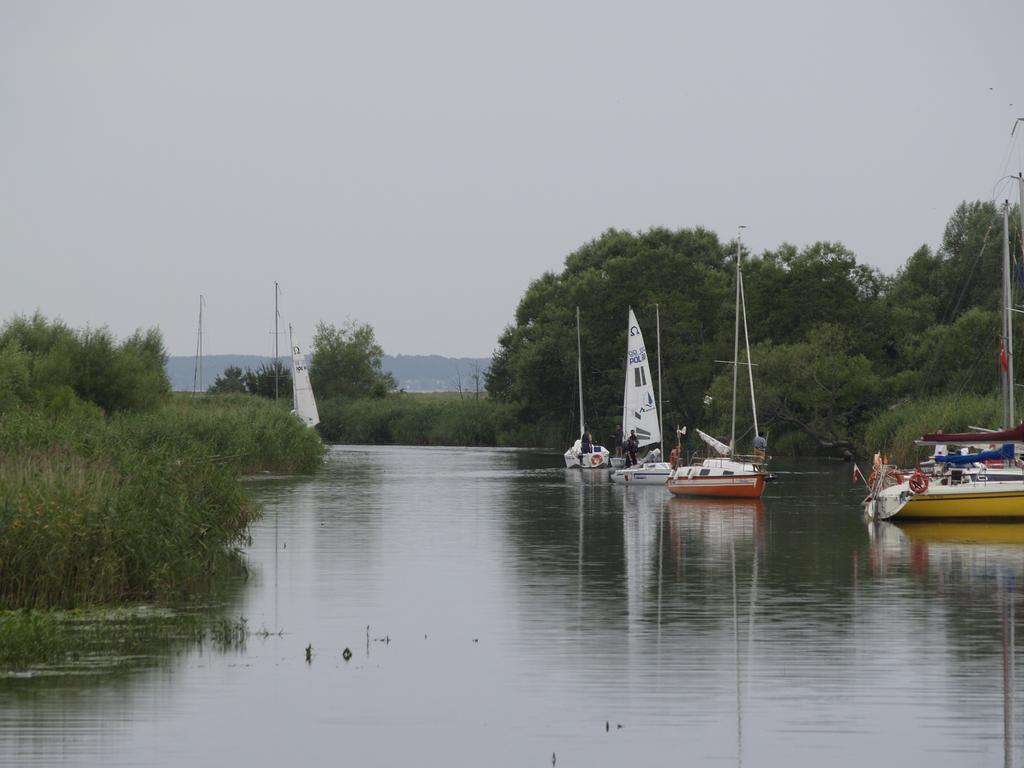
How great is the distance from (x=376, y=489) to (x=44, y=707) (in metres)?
43.9

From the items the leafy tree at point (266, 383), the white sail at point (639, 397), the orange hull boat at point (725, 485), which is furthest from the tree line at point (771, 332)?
the orange hull boat at point (725, 485)

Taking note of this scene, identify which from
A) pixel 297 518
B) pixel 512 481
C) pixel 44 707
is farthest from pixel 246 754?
pixel 512 481

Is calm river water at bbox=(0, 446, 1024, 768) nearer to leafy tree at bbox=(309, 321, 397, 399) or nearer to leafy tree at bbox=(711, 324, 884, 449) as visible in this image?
leafy tree at bbox=(711, 324, 884, 449)

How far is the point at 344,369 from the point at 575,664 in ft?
459

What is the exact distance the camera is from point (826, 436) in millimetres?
88625

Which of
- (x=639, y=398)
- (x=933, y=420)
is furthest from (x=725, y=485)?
(x=639, y=398)

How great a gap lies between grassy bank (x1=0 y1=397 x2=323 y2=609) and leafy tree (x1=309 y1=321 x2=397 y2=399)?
123m

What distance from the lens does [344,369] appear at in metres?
158

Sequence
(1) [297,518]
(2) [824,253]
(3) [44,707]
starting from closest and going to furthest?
(3) [44,707]
(1) [297,518]
(2) [824,253]

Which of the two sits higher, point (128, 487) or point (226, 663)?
point (128, 487)

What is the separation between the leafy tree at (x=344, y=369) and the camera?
157375mm

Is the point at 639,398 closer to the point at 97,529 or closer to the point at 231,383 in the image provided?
the point at 97,529

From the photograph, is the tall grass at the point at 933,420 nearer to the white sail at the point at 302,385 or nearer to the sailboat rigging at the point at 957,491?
the sailboat rigging at the point at 957,491

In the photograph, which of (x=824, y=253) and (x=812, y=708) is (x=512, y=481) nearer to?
(x=824, y=253)
